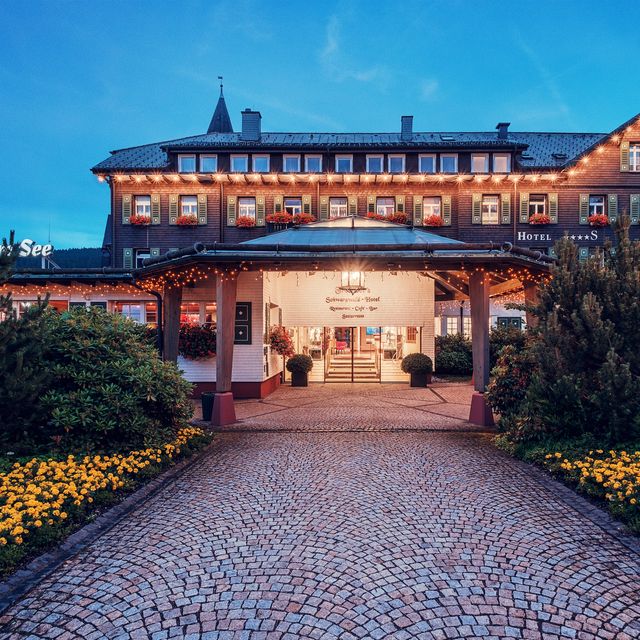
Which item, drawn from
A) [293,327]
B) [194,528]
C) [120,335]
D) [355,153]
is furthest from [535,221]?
[194,528]

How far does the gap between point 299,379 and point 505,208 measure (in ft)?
44.5

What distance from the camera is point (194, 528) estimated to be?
14.0ft

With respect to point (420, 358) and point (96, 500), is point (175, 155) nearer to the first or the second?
point (420, 358)

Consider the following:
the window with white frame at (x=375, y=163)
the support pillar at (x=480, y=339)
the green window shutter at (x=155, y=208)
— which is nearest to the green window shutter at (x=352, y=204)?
the window with white frame at (x=375, y=163)

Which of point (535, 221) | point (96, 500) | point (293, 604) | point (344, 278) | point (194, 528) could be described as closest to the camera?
point (293, 604)

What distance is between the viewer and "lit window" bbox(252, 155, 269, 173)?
72.1ft

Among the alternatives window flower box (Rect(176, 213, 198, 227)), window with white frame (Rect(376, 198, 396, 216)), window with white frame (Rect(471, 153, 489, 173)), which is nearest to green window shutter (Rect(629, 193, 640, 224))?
window with white frame (Rect(471, 153, 489, 173))

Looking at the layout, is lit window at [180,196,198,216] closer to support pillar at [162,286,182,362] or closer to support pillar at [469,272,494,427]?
support pillar at [162,286,182,362]

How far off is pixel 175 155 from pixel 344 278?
14.6m

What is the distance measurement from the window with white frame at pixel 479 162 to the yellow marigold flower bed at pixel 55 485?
20652mm

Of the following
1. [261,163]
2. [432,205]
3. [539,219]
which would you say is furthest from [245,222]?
[539,219]

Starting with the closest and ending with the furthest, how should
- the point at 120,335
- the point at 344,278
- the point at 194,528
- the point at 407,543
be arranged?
the point at 407,543
the point at 194,528
the point at 120,335
the point at 344,278

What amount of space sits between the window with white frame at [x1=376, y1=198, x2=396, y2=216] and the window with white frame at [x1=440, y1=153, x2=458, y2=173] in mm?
3098

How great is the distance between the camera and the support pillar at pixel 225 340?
9.35 metres
